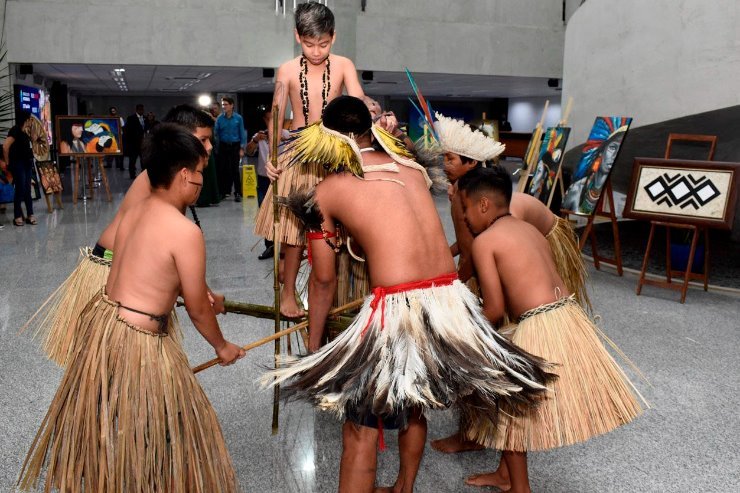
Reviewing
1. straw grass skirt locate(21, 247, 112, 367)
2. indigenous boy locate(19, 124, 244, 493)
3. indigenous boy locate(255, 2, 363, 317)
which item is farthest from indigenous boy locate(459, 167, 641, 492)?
straw grass skirt locate(21, 247, 112, 367)

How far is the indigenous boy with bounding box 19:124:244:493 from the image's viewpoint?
185cm

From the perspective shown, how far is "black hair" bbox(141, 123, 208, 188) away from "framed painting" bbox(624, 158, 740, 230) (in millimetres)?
4148

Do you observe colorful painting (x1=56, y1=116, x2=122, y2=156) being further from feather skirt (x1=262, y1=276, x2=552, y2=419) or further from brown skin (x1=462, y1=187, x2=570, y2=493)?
feather skirt (x1=262, y1=276, x2=552, y2=419)

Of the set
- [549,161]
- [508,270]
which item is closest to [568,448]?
[508,270]

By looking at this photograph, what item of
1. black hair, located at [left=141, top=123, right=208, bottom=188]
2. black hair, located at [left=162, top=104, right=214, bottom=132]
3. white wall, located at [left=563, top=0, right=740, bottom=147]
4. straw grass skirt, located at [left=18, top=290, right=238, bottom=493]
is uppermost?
white wall, located at [left=563, top=0, right=740, bottom=147]

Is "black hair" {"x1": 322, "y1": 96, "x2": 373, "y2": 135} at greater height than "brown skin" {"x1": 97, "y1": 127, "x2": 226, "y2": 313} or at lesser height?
greater

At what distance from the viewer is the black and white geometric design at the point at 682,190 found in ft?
16.4

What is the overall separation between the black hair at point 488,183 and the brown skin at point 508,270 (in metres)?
0.02

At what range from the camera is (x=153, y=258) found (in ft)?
6.09

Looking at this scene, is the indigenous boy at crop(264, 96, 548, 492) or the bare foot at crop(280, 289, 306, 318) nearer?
the indigenous boy at crop(264, 96, 548, 492)

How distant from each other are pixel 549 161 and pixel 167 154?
514cm

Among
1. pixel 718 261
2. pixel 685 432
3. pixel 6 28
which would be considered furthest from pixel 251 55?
pixel 685 432

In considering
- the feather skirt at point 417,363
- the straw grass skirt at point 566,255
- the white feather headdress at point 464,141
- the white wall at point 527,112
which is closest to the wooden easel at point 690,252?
the straw grass skirt at point 566,255

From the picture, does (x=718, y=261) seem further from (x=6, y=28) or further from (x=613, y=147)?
(x=6, y=28)
